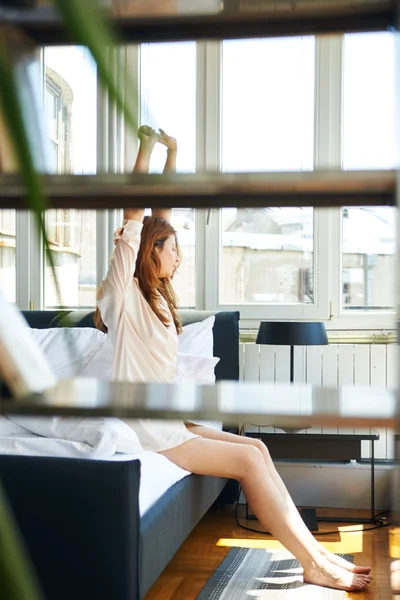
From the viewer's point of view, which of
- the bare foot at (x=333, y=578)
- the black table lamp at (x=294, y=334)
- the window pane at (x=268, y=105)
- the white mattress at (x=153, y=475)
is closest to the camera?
the white mattress at (x=153, y=475)

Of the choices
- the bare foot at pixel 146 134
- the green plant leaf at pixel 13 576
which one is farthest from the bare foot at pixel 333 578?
the green plant leaf at pixel 13 576

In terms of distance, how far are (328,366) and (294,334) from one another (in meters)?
0.61

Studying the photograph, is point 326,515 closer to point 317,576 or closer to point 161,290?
point 317,576

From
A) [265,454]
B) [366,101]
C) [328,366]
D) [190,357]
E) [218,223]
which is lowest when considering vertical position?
[265,454]

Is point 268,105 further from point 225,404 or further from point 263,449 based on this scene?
point 225,404

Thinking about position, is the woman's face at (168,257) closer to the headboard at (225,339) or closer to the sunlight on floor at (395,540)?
the headboard at (225,339)

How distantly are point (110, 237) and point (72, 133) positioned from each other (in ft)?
2.29

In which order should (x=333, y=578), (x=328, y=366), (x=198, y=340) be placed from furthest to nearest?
(x=328, y=366), (x=198, y=340), (x=333, y=578)

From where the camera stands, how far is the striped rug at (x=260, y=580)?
9.86ft

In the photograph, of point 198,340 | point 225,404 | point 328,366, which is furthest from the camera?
point 328,366

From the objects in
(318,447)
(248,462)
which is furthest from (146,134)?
(318,447)

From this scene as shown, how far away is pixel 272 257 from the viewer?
4738mm

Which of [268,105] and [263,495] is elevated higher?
[268,105]

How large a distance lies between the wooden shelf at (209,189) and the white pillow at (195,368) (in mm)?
3186
